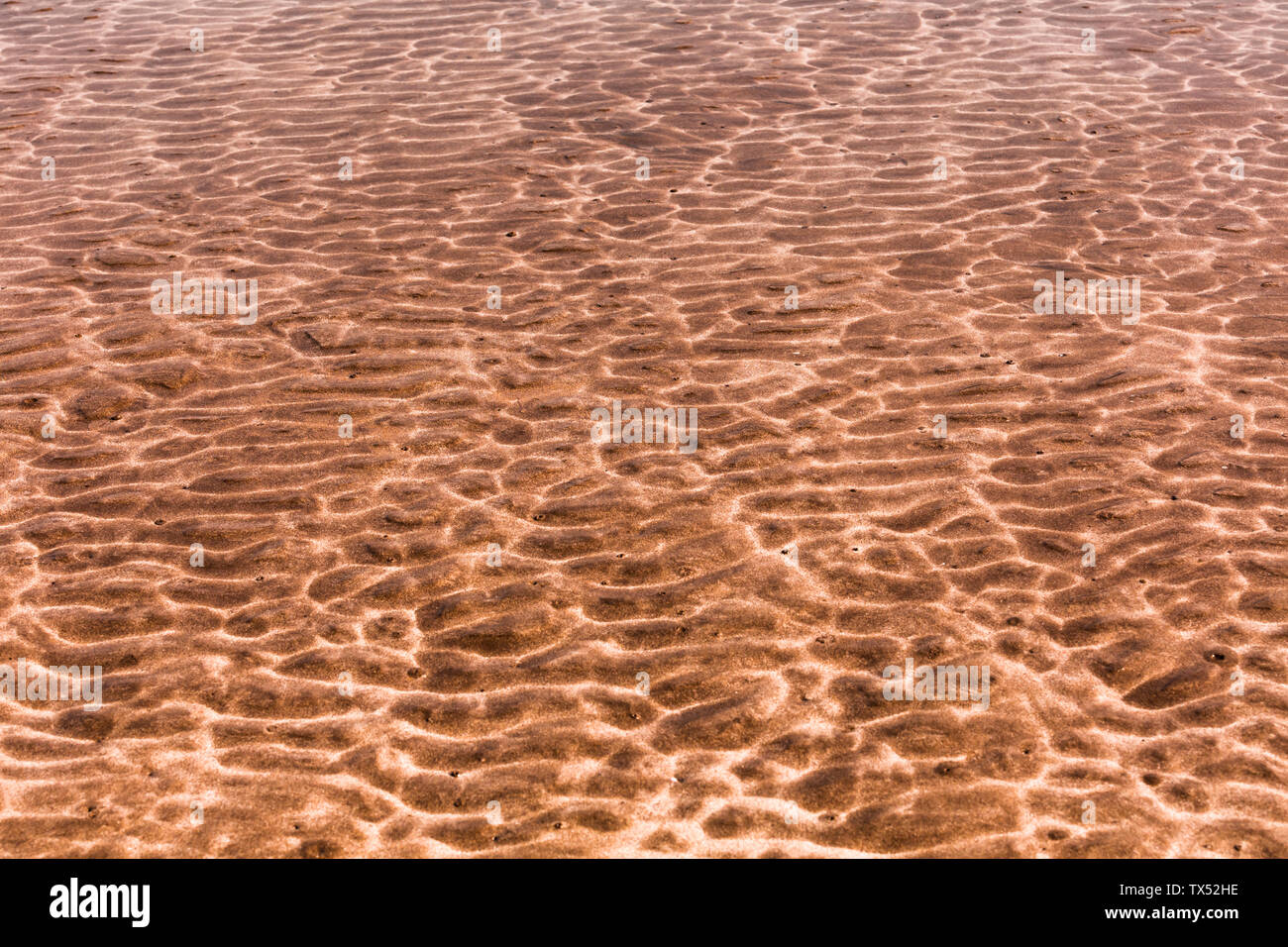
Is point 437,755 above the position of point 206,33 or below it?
below

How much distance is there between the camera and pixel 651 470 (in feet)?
18.7

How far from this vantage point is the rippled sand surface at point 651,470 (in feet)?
13.4

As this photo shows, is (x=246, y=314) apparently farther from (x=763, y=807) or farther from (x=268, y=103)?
(x=763, y=807)

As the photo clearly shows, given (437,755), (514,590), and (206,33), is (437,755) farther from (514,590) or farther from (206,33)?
(206,33)

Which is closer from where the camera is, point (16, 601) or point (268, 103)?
point (16, 601)

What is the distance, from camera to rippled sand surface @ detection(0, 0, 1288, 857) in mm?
4074

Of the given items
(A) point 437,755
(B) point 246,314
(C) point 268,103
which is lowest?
(A) point 437,755

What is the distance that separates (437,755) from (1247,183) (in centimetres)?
736

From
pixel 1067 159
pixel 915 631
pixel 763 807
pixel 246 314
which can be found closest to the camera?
pixel 763 807

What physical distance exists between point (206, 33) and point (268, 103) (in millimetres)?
2549

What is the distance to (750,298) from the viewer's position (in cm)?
713

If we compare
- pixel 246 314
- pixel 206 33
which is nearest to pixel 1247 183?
pixel 246 314

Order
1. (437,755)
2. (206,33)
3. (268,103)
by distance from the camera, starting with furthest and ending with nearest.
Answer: (206,33) < (268,103) < (437,755)

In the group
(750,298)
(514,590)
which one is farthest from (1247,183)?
(514,590)
